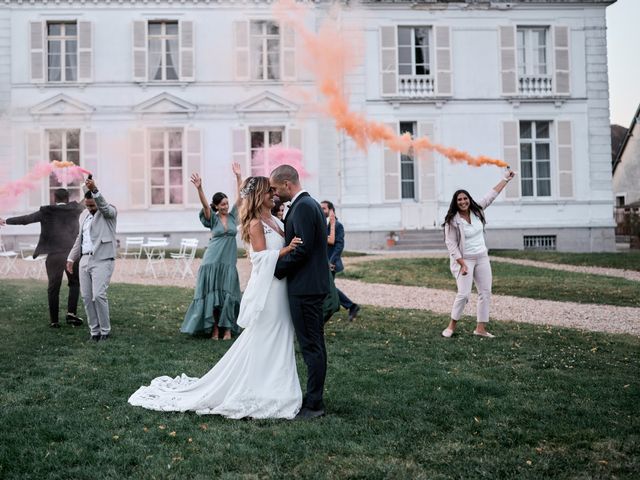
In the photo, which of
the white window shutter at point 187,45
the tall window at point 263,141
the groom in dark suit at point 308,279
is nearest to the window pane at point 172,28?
the white window shutter at point 187,45

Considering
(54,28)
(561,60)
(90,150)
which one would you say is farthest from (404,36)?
(54,28)

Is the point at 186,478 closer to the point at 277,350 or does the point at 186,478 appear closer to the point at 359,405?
the point at 277,350

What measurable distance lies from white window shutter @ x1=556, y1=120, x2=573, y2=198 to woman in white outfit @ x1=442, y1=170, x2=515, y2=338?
1593 cm

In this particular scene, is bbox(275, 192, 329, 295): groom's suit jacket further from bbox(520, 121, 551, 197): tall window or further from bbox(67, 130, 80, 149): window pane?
bbox(520, 121, 551, 197): tall window

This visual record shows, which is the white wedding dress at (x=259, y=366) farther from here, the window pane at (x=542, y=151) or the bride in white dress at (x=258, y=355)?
the window pane at (x=542, y=151)

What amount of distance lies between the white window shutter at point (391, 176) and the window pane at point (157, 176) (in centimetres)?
812

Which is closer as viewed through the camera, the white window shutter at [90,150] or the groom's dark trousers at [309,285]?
the groom's dark trousers at [309,285]

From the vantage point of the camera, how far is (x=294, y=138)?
22562 millimetres

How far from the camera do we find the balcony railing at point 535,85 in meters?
23.3

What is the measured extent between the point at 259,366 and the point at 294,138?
707 inches

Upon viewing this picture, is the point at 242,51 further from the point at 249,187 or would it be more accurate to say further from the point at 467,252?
the point at 249,187

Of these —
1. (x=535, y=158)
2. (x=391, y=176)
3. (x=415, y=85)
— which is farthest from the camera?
(x=535, y=158)

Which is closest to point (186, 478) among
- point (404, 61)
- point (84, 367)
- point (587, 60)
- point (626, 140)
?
point (84, 367)

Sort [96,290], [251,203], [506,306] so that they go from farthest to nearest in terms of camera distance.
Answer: [506,306], [96,290], [251,203]
